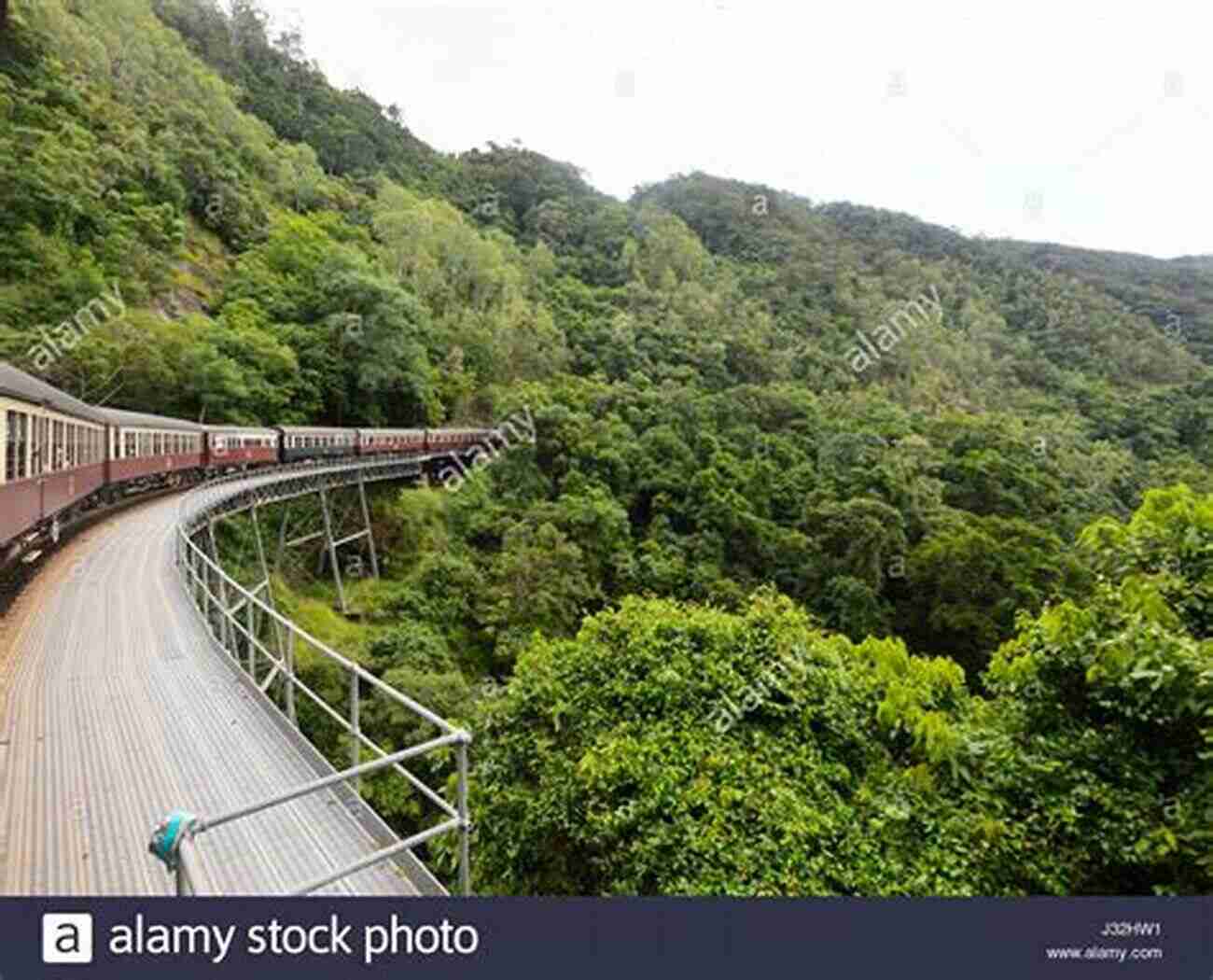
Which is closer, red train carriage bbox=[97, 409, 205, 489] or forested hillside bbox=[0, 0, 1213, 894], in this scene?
forested hillside bbox=[0, 0, 1213, 894]

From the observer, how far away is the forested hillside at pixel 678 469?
4.25 meters

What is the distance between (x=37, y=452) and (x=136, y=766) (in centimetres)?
626

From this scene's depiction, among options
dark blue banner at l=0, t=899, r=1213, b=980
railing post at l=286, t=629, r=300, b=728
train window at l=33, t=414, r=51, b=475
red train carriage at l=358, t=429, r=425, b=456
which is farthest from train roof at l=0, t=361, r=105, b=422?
red train carriage at l=358, t=429, r=425, b=456

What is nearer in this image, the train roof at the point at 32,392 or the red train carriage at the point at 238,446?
the train roof at the point at 32,392

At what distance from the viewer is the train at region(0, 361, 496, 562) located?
7580mm

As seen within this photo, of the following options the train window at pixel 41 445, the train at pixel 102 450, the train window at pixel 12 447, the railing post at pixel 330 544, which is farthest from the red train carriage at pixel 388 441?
the train window at pixel 12 447

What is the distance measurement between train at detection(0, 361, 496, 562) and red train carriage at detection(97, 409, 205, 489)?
23 mm

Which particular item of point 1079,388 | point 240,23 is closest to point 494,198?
point 240,23

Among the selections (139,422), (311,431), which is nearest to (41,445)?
(139,422)

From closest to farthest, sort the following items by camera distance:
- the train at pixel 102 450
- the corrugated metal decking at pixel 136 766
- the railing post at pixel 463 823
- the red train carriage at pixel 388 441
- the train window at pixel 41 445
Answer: the railing post at pixel 463 823, the corrugated metal decking at pixel 136 766, the train at pixel 102 450, the train window at pixel 41 445, the red train carriage at pixel 388 441

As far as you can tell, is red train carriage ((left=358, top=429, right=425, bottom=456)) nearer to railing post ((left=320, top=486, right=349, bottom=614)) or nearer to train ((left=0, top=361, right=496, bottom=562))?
train ((left=0, top=361, right=496, bottom=562))

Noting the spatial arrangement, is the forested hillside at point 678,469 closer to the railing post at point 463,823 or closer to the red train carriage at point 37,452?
the railing post at point 463,823

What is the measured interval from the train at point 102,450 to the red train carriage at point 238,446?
0.09 feet

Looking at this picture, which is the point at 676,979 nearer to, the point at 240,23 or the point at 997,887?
the point at 997,887
